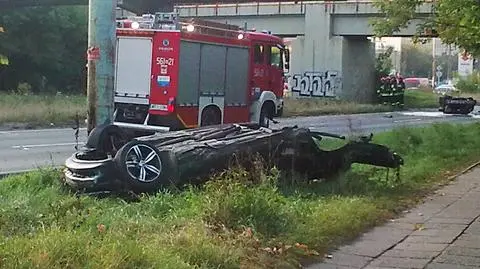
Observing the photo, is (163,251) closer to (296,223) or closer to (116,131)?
(296,223)

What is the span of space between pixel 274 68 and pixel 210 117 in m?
4.06

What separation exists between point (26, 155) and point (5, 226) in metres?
11.2

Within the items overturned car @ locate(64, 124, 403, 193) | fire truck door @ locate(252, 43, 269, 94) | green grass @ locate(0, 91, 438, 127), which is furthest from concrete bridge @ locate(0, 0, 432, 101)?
overturned car @ locate(64, 124, 403, 193)

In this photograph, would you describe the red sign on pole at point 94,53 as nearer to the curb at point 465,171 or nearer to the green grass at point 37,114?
the curb at point 465,171

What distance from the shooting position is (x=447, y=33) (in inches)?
858

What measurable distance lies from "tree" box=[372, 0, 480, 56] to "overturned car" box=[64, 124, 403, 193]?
702 centimetres

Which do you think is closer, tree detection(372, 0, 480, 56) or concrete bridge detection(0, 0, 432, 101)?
tree detection(372, 0, 480, 56)

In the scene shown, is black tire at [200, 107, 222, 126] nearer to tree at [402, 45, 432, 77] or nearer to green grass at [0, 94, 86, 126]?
green grass at [0, 94, 86, 126]

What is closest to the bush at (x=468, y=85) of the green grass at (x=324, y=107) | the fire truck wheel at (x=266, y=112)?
the green grass at (x=324, y=107)

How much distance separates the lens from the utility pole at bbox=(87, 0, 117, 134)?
11.7 metres

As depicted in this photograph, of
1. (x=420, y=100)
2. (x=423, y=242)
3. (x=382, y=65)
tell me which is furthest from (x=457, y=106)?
(x=423, y=242)

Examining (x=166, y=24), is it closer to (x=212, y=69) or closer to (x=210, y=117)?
(x=212, y=69)

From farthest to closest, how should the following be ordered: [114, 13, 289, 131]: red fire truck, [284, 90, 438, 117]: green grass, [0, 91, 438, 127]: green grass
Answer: [284, 90, 438, 117]: green grass
[0, 91, 438, 127]: green grass
[114, 13, 289, 131]: red fire truck

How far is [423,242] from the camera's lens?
8.71m
